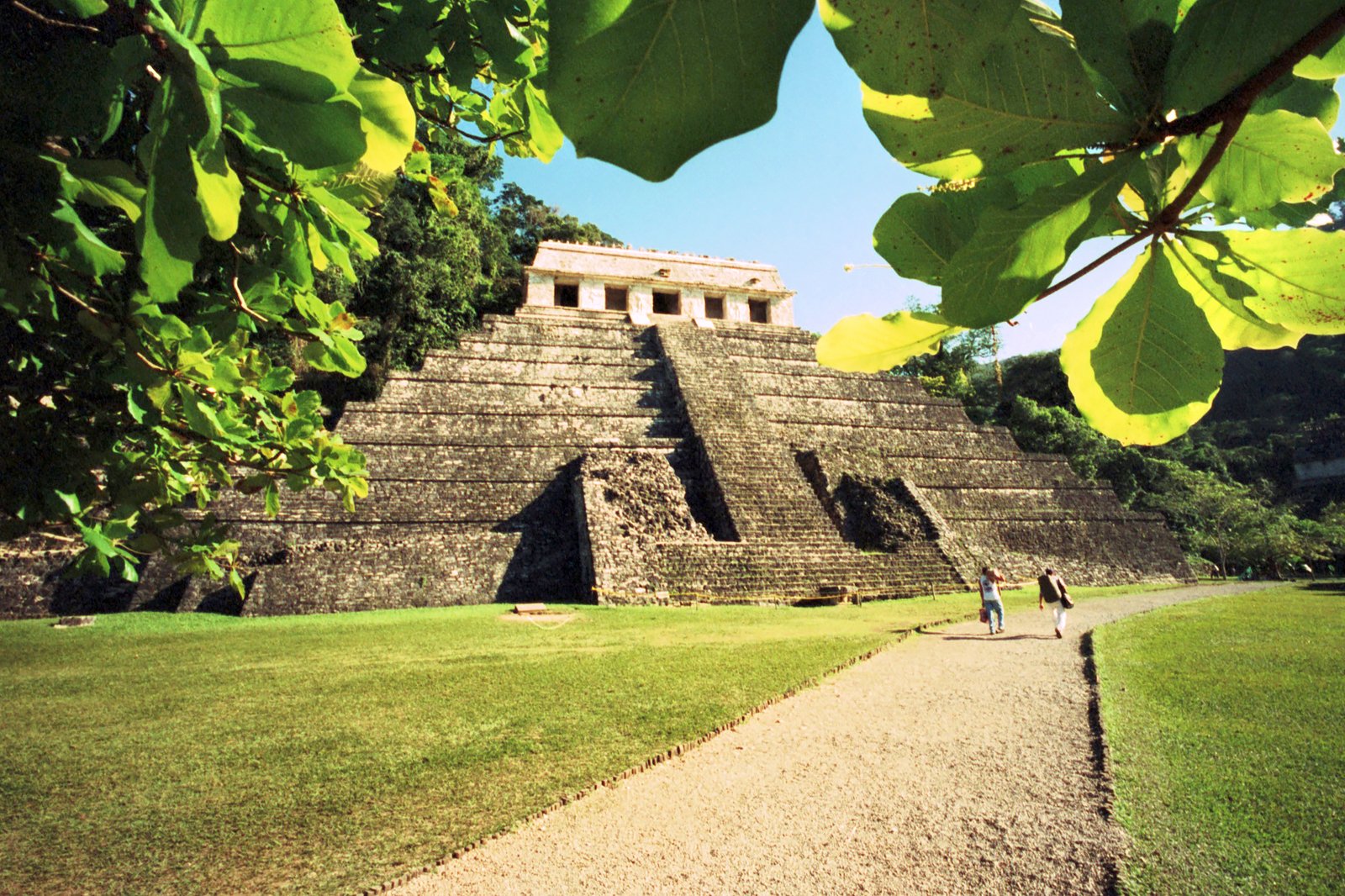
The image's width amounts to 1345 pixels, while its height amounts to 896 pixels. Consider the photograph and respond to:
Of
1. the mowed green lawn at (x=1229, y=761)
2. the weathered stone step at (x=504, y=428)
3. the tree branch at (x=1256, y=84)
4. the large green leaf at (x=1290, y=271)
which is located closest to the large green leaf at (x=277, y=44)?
the tree branch at (x=1256, y=84)

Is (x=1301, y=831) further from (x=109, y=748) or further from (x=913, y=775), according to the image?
(x=109, y=748)

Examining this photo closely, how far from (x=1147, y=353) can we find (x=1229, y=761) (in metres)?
3.57

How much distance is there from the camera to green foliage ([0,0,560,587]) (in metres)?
0.46

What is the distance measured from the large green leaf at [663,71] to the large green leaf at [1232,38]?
180 millimetres

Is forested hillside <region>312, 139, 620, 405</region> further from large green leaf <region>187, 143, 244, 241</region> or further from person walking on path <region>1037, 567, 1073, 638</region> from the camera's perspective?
large green leaf <region>187, 143, 244, 241</region>

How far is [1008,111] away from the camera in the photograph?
0.34 meters

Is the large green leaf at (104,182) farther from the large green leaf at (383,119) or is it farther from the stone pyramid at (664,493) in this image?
the stone pyramid at (664,493)

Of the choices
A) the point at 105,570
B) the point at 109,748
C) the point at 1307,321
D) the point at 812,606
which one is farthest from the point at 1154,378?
the point at 812,606

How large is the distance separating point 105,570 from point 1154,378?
1.81 meters

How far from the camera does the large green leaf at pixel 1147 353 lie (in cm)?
45

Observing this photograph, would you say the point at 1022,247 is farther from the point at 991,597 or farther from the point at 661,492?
the point at 661,492

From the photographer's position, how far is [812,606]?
9.56 metres

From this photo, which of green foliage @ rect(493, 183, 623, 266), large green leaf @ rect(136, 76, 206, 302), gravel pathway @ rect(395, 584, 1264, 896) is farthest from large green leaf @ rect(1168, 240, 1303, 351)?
green foliage @ rect(493, 183, 623, 266)

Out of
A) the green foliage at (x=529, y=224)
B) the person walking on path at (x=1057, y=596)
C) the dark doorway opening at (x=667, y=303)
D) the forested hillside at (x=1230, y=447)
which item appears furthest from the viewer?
the green foliage at (x=529, y=224)
